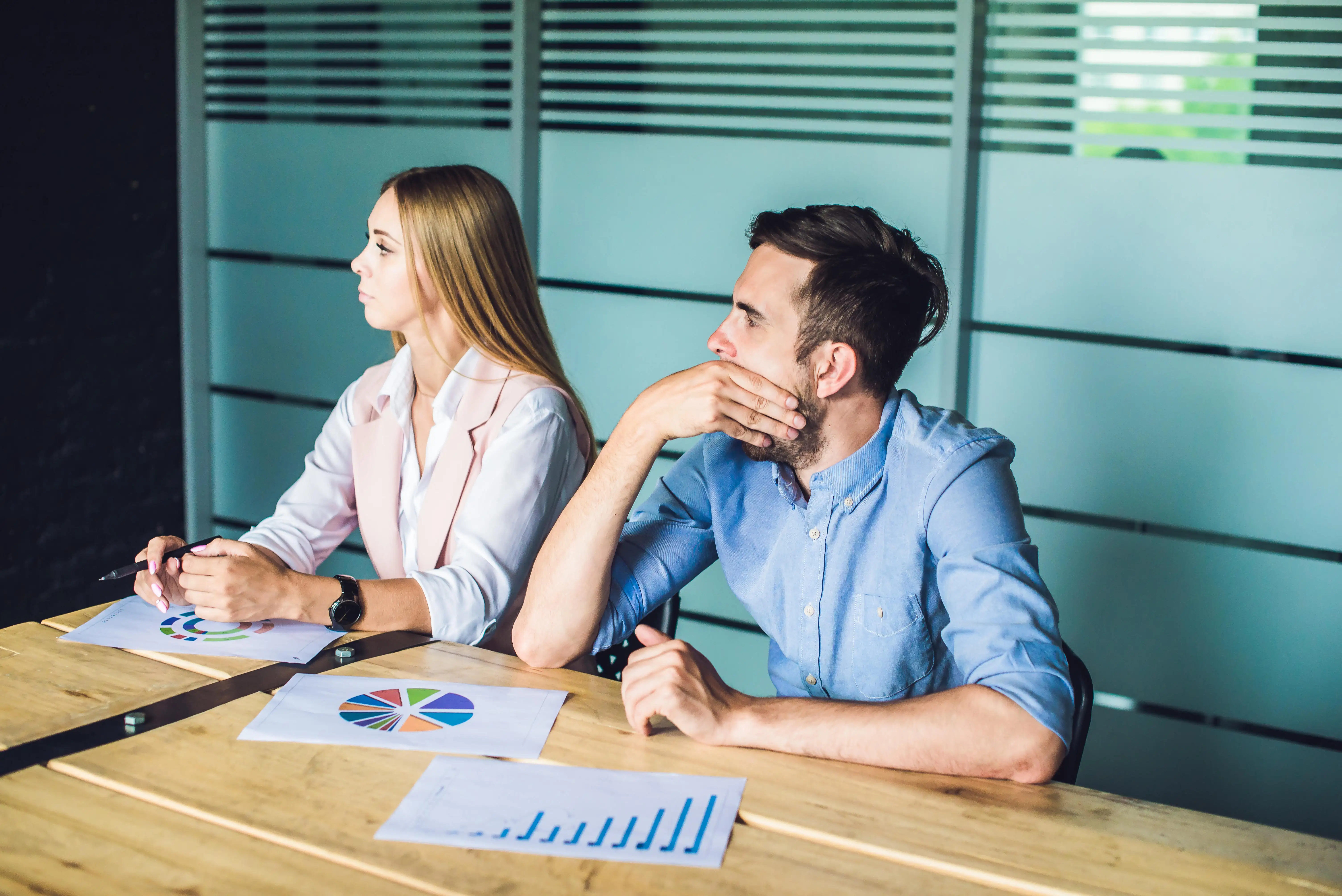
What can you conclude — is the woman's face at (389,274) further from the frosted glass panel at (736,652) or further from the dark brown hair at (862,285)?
the frosted glass panel at (736,652)

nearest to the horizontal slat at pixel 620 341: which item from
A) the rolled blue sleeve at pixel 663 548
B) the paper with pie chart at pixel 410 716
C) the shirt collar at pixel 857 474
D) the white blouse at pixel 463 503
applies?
the white blouse at pixel 463 503

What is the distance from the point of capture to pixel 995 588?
1.36 metres

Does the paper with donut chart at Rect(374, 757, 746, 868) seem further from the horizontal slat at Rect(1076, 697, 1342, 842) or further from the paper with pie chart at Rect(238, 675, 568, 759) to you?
the horizontal slat at Rect(1076, 697, 1342, 842)

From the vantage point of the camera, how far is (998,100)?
8.19 feet

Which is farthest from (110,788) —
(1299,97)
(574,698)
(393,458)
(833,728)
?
(1299,97)

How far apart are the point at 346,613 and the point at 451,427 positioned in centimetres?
47

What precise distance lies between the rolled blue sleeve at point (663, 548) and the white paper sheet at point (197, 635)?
0.41 m

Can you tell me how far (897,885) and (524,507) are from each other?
40.6 inches

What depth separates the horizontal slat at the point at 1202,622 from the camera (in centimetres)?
230

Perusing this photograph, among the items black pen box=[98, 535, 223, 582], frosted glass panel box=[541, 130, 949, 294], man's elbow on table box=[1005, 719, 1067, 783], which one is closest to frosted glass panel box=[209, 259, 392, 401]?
frosted glass panel box=[541, 130, 949, 294]

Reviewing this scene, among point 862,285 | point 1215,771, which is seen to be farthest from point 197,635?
point 1215,771

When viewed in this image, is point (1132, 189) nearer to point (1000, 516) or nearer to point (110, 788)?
point (1000, 516)

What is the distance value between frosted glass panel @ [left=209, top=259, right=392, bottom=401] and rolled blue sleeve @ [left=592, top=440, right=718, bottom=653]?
1.80 meters

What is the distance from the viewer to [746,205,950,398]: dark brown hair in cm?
160
